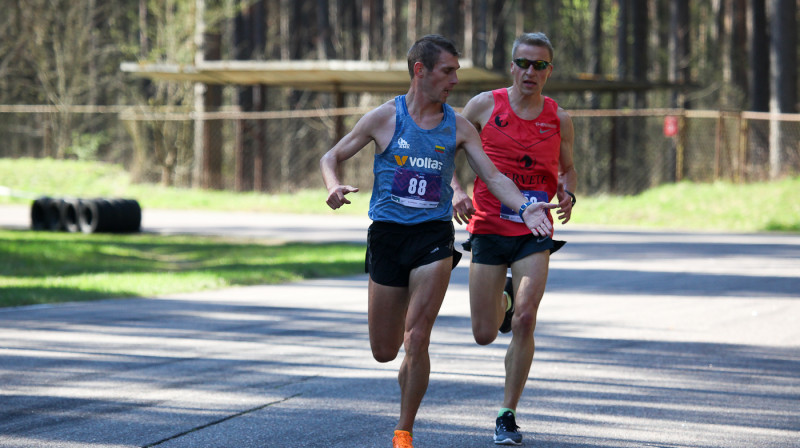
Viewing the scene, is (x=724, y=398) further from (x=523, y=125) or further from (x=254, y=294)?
(x=254, y=294)

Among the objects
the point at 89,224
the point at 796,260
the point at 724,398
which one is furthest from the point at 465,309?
the point at 89,224

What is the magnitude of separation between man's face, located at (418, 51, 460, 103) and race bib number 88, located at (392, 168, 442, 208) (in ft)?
1.28

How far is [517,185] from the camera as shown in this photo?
247 inches

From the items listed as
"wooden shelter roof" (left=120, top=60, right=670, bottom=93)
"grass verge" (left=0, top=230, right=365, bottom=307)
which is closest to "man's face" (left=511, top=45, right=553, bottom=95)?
"grass verge" (left=0, top=230, right=365, bottom=307)

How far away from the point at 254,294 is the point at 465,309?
104 inches

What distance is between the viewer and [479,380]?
7.52m

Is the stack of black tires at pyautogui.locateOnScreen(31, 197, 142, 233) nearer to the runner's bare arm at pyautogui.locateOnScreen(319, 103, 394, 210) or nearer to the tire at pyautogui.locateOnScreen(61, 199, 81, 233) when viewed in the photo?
the tire at pyautogui.locateOnScreen(61, 199, 81, 233)

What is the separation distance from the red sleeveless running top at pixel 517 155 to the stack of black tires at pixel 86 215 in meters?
16.7

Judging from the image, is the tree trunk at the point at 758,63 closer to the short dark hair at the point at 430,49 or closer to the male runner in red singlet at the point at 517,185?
the male runner in red singlet at the point at 517,185

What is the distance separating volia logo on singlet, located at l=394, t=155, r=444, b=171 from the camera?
5.43 metres

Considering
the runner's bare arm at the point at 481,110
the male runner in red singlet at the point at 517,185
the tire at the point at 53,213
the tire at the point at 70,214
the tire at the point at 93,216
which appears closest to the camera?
the male runner in red singlet at the point at 517,185

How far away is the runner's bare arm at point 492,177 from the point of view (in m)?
5.50

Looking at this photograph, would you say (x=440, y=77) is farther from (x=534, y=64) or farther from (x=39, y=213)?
(x=39, y=213)

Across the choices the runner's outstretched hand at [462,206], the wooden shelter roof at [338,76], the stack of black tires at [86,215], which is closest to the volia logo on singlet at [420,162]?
the runner's outstretched hand at [462,206]
